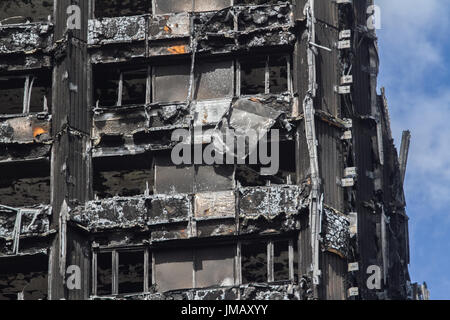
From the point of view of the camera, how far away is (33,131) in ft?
221

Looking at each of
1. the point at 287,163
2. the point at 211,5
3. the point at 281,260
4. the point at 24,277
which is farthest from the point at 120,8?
the point at 281,260

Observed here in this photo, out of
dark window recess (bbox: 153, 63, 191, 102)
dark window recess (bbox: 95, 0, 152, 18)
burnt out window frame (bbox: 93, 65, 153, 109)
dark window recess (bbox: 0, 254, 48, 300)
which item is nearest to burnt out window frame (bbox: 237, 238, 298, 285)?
dark window recess (bbox: 153, 63, 191, 102)

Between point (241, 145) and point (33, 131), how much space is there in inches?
324

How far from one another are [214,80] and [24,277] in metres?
10.4

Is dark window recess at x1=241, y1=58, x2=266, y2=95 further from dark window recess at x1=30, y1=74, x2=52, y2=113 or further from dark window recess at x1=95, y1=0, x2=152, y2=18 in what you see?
dark window recess at x1=30, y1=74, x2=52, y2=113

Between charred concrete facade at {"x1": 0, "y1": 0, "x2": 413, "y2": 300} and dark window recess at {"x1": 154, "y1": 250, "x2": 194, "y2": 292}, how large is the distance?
52 millimetres

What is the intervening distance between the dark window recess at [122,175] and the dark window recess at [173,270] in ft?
9.70

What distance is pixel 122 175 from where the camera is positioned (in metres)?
66.9

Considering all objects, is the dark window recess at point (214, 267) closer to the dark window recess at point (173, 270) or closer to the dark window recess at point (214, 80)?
the dark window recess at point (173, 270)

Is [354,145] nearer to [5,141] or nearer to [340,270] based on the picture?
[340,270]

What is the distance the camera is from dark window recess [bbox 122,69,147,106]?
6762 cm

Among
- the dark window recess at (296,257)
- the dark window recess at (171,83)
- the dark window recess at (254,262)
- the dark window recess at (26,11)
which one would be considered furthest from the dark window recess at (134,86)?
the dark window recess at (296,257)

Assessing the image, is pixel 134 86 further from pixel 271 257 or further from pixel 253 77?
pixel 271 257
